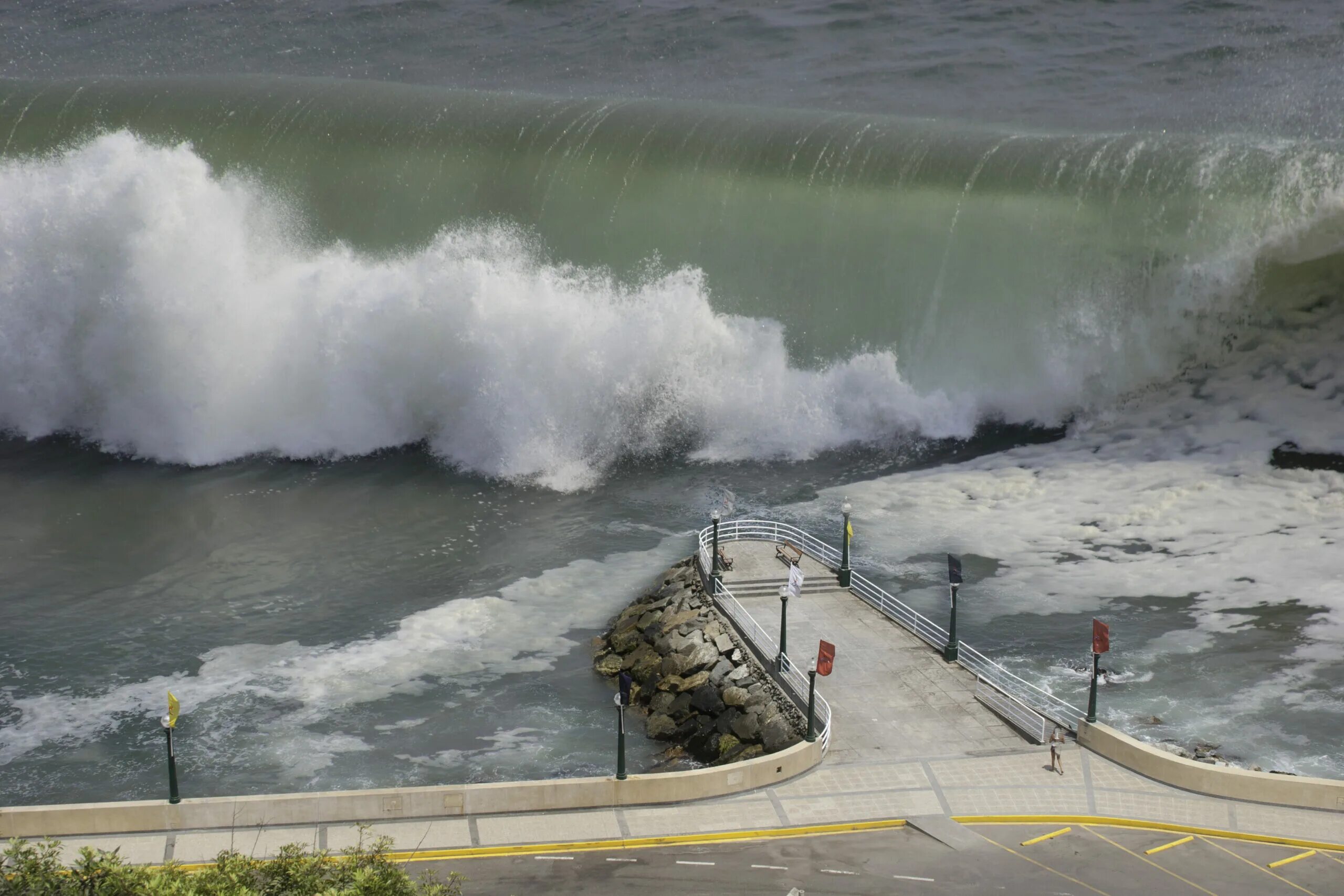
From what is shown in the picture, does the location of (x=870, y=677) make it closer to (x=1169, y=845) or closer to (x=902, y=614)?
(x=902, y=614)

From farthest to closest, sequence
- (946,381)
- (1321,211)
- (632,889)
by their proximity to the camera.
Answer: (946,381) < (1321,211) < (632,889)

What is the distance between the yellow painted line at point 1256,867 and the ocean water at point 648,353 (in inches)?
238

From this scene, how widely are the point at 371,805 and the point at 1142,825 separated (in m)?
12.0

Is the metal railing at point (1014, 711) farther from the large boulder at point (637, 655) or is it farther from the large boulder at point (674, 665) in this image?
the large boulder at point (637, 655)

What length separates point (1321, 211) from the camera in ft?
140

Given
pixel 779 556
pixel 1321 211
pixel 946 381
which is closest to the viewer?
pixel 779 556

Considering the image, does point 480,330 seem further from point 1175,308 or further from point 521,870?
point 521,870

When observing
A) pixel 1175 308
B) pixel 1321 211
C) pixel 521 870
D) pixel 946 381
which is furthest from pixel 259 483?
pixel 1321 211

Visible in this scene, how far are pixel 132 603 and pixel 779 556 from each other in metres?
14.7

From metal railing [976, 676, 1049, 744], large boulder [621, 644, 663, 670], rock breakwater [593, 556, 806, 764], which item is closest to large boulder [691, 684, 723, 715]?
rock breakwater [593, 556, 806, 764]

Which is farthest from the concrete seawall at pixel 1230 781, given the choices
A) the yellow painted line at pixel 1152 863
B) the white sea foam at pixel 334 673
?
the white sea foam at pixel 334 673

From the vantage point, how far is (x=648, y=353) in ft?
152

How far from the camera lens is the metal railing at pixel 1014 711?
87.3 ft

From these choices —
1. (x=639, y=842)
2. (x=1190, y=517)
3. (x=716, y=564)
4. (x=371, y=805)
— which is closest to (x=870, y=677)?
(x=716, y=564)
